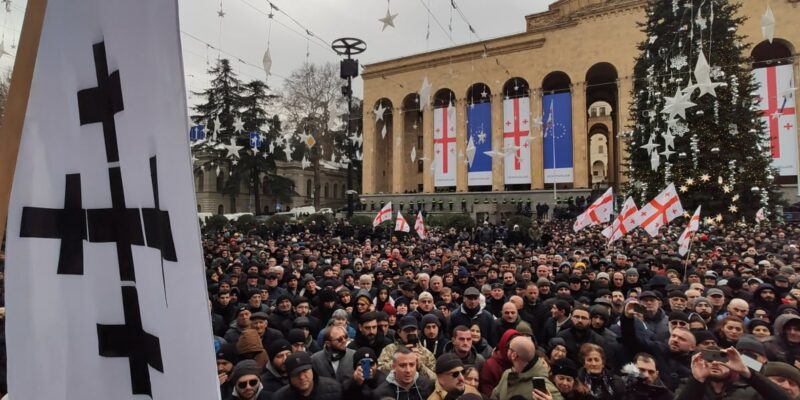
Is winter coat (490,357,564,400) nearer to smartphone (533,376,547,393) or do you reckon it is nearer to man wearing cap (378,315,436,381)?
smartphone (533,376,547,393)

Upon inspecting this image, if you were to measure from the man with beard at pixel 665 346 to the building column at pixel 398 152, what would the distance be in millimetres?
34394

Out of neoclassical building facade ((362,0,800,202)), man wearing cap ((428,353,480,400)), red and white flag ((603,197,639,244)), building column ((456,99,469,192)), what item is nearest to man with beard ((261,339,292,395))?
man wearing cap ((428,353,480,400))

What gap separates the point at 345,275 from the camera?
28.2ft

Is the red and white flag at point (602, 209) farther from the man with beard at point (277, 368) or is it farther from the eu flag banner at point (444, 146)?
the eu flag banner at point (444, 146)

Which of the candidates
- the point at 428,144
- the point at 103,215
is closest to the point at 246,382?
the point at 103,215

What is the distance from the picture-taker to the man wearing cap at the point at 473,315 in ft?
18.7

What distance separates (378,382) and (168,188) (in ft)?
9.52

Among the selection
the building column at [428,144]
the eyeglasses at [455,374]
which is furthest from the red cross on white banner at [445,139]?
the eyeglasses at [455,374]

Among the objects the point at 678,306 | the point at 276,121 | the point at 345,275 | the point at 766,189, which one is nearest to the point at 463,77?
the point at 276,121

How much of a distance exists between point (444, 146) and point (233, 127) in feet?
50.1

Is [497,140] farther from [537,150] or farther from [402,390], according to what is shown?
[402,390]

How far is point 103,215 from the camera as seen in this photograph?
1.55 m

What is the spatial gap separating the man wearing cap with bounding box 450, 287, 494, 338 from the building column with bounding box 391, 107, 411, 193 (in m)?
33.2

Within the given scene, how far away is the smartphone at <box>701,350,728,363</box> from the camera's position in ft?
9.51
